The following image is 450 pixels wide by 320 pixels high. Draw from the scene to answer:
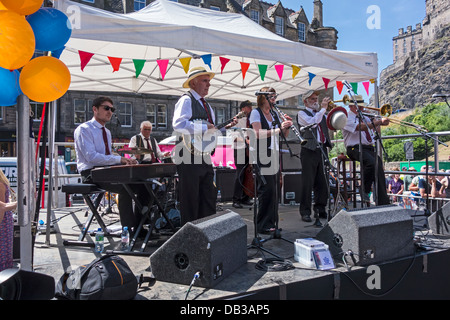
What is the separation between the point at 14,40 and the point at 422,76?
334 feet

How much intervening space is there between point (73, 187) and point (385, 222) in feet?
10.3

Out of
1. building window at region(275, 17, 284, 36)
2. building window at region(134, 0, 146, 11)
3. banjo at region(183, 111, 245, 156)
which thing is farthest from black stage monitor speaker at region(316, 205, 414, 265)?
building window at region(275, 17, 284, 36)

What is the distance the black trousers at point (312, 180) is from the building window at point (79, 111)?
62.5ft

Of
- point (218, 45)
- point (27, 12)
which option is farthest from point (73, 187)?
point (218, 45)

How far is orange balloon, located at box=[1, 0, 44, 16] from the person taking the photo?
7.09ft

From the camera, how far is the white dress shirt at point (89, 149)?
3805 millimetres

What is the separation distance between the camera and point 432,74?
85062 mm

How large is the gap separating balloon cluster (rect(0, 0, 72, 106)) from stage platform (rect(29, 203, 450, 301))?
1453 millimetres

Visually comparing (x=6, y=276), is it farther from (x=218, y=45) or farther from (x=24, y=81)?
(x=218, y=45)

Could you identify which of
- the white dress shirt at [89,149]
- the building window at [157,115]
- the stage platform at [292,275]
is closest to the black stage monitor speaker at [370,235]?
the stage platform at [292,275]

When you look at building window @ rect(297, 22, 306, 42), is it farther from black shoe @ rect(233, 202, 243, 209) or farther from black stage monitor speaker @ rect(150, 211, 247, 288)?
black stage monitor speaker @ rect(150, 211, 247, 288)

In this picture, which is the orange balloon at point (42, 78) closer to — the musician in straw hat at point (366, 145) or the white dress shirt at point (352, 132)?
the musician in straw hat at point (366, 145)

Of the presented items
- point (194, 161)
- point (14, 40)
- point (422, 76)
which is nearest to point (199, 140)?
point (194, 161)

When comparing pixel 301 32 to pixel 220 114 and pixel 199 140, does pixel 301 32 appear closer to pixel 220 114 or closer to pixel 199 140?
pixel 220 114
